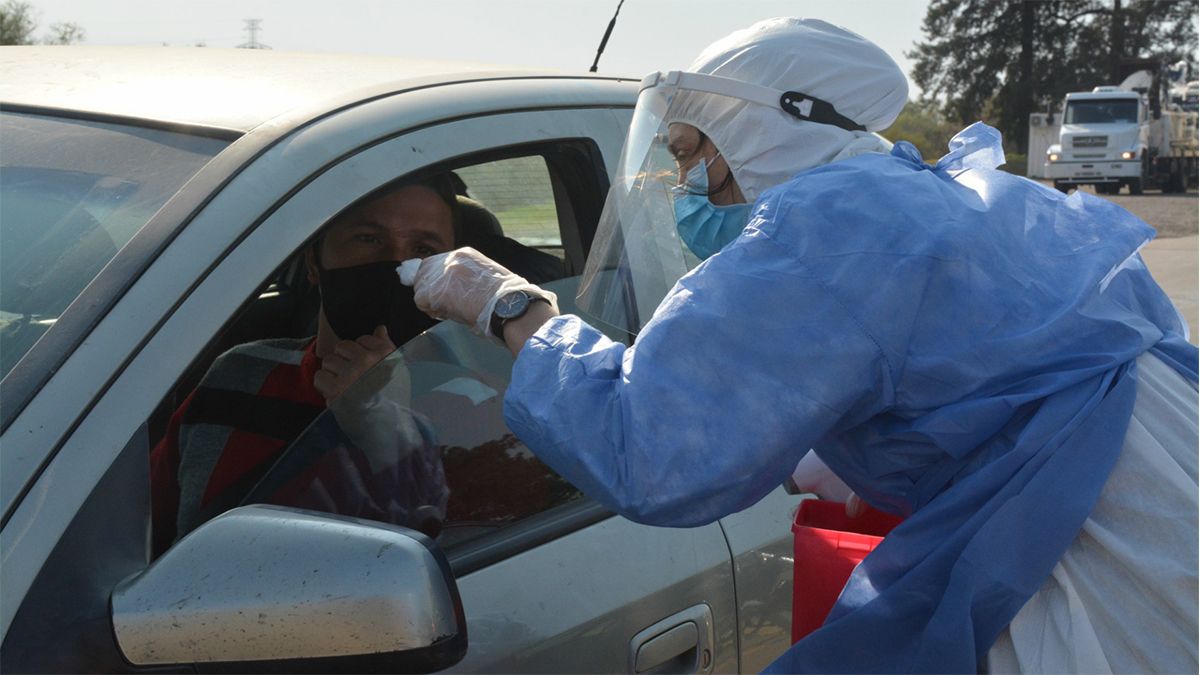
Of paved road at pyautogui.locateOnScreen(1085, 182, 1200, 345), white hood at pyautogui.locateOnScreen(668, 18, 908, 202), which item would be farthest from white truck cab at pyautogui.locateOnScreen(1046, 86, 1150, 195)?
white hood at pyautogui.locateOnScreen(668, 18, 908, 202)

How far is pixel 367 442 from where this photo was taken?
72.4 inches

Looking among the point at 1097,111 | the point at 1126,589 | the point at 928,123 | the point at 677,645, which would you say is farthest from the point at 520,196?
the point at 928,123

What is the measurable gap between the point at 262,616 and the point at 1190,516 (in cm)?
111

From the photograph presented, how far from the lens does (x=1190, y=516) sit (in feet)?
5.12

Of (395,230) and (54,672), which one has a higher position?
(395,230)

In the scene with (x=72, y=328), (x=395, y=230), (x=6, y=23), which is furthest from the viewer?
(x=6, y=23)

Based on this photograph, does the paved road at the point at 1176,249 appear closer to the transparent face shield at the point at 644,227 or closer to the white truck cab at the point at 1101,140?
the white truck cab at the point at 1101,140

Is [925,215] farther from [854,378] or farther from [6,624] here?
[6,624]

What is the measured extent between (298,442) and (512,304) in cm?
38

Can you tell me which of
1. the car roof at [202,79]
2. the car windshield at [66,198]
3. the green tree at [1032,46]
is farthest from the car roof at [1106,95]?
the car windshield at [66,198]

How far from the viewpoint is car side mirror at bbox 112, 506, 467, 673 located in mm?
1347

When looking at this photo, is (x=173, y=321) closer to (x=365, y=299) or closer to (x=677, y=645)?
(x=365, y=299)

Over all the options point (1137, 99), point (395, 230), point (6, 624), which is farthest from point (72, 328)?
point (1137, 99)

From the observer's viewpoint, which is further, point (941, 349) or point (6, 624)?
point (941, 349)
